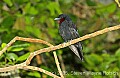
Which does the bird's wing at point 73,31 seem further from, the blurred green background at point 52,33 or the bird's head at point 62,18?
the blurred green background at point 52,33

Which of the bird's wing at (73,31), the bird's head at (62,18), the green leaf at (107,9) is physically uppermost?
the green leaf at (107,9)

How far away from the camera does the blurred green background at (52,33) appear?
8.09ft

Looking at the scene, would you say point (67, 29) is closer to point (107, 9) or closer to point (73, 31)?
point (73, 31)

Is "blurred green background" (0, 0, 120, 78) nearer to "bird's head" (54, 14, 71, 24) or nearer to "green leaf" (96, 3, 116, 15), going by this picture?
"green leaf" (96, 3, 116, 15)

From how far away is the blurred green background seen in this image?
2.47 m

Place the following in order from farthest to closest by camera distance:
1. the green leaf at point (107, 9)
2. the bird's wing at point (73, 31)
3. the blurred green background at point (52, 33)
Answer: the green leaf at point (107, 9)
the blurred green background at point (52, 33)
the bird's wing at point (73, 31)

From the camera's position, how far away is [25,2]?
288cm

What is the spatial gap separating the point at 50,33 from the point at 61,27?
1.10m

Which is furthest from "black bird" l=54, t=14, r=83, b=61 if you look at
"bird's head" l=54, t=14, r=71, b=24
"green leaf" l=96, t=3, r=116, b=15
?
"green leaf" l=96, t=3, r=116, b=15

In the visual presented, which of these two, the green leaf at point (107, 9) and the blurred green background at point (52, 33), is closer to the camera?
the blurred green background at point (52, 33)

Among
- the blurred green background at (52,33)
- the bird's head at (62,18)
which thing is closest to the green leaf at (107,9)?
the blurred green background at (52,33)

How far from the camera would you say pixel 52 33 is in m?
3.09

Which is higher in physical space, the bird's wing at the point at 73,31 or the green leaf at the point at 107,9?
the green leaf at the point at 107,9

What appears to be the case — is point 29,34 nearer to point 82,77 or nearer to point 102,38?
point 82,77
